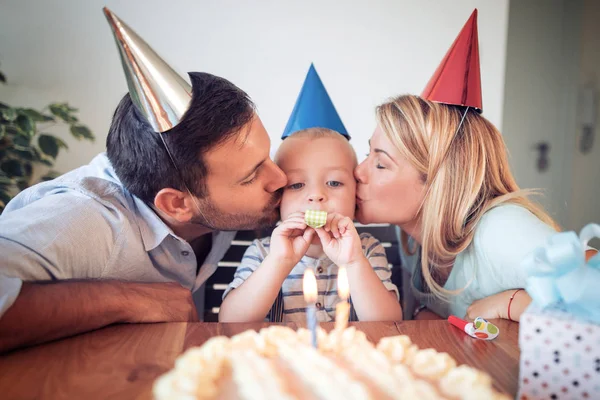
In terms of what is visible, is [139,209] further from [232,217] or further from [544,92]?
[544,92]

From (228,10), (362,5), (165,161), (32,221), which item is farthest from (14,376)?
(362,5)

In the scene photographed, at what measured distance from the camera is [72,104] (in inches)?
82.9

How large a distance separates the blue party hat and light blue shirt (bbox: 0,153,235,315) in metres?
0.52

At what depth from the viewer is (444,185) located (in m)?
1.27

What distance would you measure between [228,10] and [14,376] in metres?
1.93

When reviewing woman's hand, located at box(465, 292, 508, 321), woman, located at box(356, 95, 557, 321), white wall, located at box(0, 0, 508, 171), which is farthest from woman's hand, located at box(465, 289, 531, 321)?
white wall, located at box(0, 0, 508, 171)

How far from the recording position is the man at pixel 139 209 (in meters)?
0.83

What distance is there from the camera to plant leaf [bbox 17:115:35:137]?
5.68 feet

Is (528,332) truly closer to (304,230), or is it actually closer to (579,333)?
(579,333)

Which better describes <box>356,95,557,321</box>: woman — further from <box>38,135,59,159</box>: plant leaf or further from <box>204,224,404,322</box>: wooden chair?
<box>38,135,59,159</box>: plant leaf

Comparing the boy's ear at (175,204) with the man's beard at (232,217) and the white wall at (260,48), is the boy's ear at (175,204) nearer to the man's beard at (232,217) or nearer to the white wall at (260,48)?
the man's beard at (232,217)

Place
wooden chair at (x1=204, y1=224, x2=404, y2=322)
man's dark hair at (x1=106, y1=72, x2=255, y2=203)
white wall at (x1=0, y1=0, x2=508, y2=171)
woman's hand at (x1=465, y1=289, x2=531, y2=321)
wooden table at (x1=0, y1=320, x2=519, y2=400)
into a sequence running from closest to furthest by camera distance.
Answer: wooden table at (x1=0, y1=320, x2=519, y2=400) < woman's hand at (x1=465, y1=289, x2=531, y2=321) < man's dark hair at (x1=106, y1=72, x2=255, y2=203) < wooden chair at (x1=204, y1=224, x2=404, y2=322) < white wall at (x1=0, y1=0, x2=508, y2=171)

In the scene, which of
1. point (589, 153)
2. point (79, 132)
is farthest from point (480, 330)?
point (589, 153)

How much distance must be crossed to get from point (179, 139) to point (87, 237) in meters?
0.32
